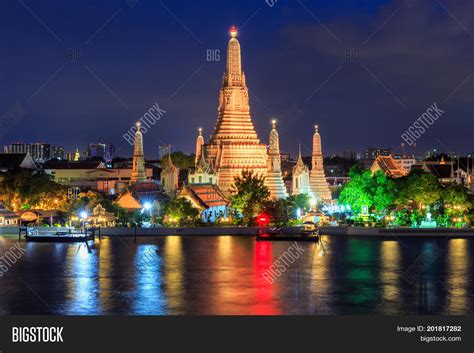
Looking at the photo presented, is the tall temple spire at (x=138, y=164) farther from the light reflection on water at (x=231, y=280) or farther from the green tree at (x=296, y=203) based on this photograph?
the light reflection on water at (x=231, y=280)

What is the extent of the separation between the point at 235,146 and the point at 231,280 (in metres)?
34.6

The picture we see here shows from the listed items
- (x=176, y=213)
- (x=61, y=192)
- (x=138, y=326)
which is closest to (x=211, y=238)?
(x=176, y=213)

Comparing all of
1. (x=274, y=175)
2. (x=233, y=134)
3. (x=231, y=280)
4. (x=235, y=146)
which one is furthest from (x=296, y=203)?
(x=231, y=280)

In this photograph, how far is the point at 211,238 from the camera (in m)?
45.2

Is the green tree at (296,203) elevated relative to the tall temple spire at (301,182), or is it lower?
lower

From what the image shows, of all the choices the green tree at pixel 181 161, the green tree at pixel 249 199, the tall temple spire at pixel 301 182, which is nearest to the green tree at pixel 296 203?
the green tree at pixel 249 199

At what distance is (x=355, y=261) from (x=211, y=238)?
11790mm

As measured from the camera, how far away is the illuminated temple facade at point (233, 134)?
6344 centimetres

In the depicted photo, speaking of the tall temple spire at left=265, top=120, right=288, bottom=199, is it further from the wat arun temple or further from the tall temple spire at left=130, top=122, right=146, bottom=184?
the tall temple spire at left=130, top=122, right=146, bottom=184

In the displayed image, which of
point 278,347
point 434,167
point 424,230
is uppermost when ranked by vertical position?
point 434,167

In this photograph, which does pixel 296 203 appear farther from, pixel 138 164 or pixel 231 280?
pixel 231 280

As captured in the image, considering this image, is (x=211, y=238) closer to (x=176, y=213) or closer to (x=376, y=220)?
(x=176, y=213)

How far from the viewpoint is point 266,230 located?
46.3m

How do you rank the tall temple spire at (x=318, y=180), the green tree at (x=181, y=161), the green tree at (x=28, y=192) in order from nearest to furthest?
the green tree at (x=28, y=192) < the tall temple spire at (x=318, y=180) < the green tree at (x=181, y=161)
